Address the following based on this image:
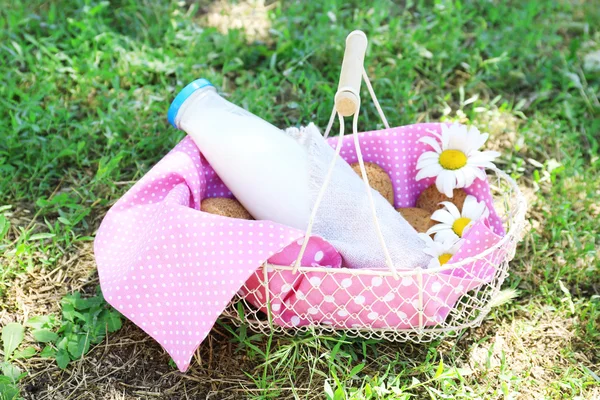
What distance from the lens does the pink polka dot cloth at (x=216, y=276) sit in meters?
1.19

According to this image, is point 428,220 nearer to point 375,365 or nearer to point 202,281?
point 375,365

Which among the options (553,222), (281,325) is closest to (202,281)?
(281,325)

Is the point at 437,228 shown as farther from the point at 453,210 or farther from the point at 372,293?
the point at 372,293

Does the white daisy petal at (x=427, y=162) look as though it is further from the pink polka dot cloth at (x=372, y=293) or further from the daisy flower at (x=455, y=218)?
the pink polka dot cloth at (x=372, y=293)

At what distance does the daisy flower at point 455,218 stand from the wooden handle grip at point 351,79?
39 cm

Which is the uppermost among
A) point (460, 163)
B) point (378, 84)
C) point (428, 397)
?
point (460, 163)

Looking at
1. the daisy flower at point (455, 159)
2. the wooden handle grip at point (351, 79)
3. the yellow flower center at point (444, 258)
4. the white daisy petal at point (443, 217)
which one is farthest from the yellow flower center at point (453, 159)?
the wooden handle grip at point (351, 79)

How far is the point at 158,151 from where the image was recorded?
180cm

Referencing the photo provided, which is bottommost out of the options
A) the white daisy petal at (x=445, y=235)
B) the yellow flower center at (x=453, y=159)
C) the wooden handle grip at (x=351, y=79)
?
the white daisy petal at (x=445, y=235)

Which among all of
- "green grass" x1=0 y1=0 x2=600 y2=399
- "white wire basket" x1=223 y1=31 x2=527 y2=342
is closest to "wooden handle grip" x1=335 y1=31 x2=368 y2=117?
"white wire basket" x1=223 y1=31 x2=527 y2=342

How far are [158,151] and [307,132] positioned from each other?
539 mm

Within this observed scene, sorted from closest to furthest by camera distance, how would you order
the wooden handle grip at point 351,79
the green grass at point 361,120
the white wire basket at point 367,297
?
the wooden handle grip at point 351,79, the white wire basket at point 367,297, the green grass at point 361,120

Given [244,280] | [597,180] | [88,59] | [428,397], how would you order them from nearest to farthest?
[244,280], [428,397], [597,180], [88,59]

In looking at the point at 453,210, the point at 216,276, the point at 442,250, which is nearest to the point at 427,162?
the point at 453,210
